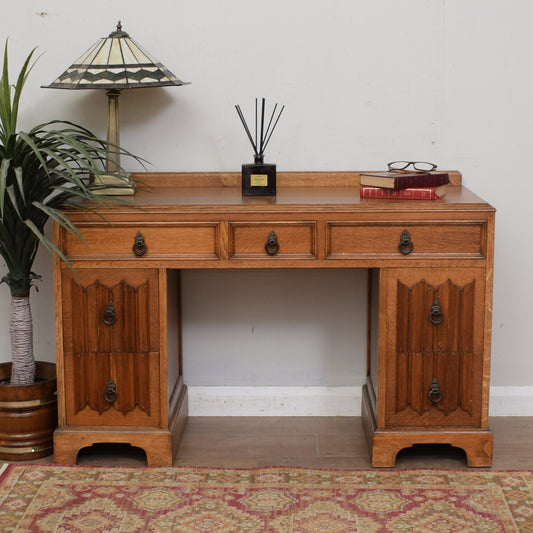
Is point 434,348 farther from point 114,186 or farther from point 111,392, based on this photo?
point 114,186

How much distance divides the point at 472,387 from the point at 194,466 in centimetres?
94

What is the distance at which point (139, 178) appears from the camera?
308cm

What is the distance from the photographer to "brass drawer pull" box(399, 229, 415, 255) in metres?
2.64

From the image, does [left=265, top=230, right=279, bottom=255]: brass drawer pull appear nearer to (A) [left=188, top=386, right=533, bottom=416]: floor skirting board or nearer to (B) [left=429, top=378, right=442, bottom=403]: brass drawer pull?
(B) [left=429, top=378, right=442, bottom=403]: brass drawer pull

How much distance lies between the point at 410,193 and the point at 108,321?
3.44 feet

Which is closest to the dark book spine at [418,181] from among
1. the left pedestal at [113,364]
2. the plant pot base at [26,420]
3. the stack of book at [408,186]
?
the stack of book at [408,186]

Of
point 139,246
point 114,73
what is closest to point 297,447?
point 139,246

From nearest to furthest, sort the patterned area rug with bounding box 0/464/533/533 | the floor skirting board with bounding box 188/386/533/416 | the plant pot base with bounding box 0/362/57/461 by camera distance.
Result: 1. the patterned area rug with bounding box 0/464/533/533
2. the plant pot base with bounding box 0/362/57/461
3. the floor skirting board with bounding box 188/386/533/416

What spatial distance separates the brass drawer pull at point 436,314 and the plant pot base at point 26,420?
4.20 ft

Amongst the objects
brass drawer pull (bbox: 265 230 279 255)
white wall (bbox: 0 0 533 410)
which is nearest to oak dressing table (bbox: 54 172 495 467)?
brass drawer pull (bbox: 265 230 279 255)

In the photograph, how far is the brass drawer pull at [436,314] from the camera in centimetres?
Result: 268

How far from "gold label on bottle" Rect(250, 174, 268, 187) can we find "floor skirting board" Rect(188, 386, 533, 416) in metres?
0.85

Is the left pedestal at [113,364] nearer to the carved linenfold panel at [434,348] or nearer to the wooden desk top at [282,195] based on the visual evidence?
the wooden desk top at [282,195]

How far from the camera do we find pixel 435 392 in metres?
2.73
